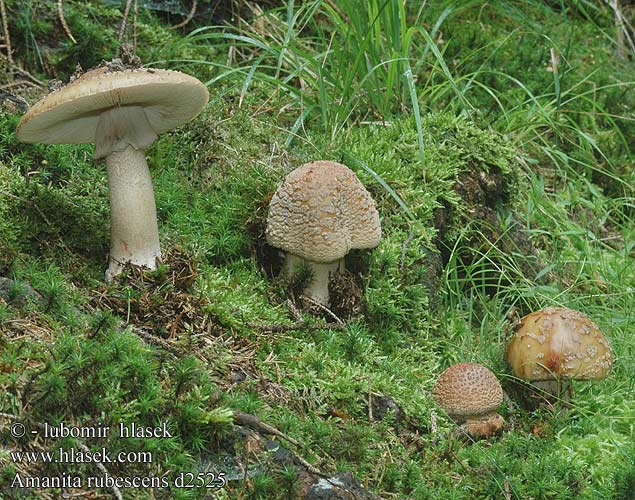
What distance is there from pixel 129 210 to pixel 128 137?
0.31 m

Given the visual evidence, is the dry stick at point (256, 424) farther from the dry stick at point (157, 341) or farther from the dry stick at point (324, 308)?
the dry stick at point (324, 308)

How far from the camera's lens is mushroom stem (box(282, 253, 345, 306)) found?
3902 mm

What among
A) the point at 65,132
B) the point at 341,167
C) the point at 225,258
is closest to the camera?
the point at 65,132

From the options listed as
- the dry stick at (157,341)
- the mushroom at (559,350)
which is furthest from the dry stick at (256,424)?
the mushroom at (559,350)

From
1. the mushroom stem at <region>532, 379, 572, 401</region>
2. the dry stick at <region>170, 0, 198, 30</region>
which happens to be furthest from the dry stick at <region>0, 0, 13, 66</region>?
the mushroom stem at <region>532, 379, 572, 401</region>

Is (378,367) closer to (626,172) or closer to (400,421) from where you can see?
(400,421)

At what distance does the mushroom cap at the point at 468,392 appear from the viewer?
3.52 metres

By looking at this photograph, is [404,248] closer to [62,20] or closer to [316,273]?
[316,273]

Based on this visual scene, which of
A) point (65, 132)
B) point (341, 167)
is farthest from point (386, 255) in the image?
point (65, 132)

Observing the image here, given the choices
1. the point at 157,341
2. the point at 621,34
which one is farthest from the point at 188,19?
the point at 621,34

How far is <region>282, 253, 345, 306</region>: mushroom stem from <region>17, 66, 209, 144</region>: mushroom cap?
2.86ft

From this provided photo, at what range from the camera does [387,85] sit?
4.89 metres

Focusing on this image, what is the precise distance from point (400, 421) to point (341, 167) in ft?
3.89

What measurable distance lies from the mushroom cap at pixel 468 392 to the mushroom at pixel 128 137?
55.4 inches
